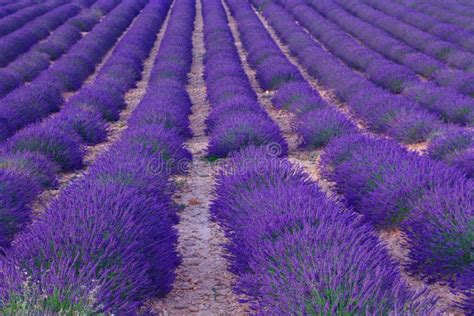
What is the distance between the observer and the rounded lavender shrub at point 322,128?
622cm

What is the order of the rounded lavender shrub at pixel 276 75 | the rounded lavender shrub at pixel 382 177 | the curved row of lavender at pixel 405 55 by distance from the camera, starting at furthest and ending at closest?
1. the rounded lavender shrub at pixel 276 75
2. the curved row of lavender at pixel 405 55
3. the rounded lavender shrub at pixel 382 177

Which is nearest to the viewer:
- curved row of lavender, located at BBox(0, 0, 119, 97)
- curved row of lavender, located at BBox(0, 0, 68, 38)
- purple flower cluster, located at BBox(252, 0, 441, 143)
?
purple flower cluster, located at BBox(252, 0, 441, 143)

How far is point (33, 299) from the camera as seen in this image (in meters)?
2.24

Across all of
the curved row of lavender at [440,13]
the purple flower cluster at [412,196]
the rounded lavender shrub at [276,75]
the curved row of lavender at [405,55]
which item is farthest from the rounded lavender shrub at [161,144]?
the curved row of lavender at [440,13]

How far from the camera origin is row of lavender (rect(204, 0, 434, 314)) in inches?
95.5

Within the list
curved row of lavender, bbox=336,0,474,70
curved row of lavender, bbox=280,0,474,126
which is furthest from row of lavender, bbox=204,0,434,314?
curved row of lavender, bbox=336,0,474,70

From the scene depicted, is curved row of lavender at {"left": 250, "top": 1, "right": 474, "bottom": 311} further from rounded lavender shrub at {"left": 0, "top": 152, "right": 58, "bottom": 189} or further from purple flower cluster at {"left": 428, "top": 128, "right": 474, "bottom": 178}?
rounded lavender shrub at {"left": 0, "top": 152, "right": 58, "bottom": 189}

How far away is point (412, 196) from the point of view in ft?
13.1

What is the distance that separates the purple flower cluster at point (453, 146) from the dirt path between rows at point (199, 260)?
2075 mm

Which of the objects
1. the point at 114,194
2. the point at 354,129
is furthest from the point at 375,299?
the point at 354,129

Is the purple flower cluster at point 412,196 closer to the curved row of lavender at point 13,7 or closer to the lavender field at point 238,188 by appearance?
the lavender field at point 238,188

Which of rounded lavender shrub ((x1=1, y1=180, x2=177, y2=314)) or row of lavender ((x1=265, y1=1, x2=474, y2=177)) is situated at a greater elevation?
rounded lavender shrub ((x1=1, y1=180, x2=177, y2=314))

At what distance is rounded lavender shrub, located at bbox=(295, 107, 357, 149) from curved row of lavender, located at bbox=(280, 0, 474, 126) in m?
1.49

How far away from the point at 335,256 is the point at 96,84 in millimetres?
6715
